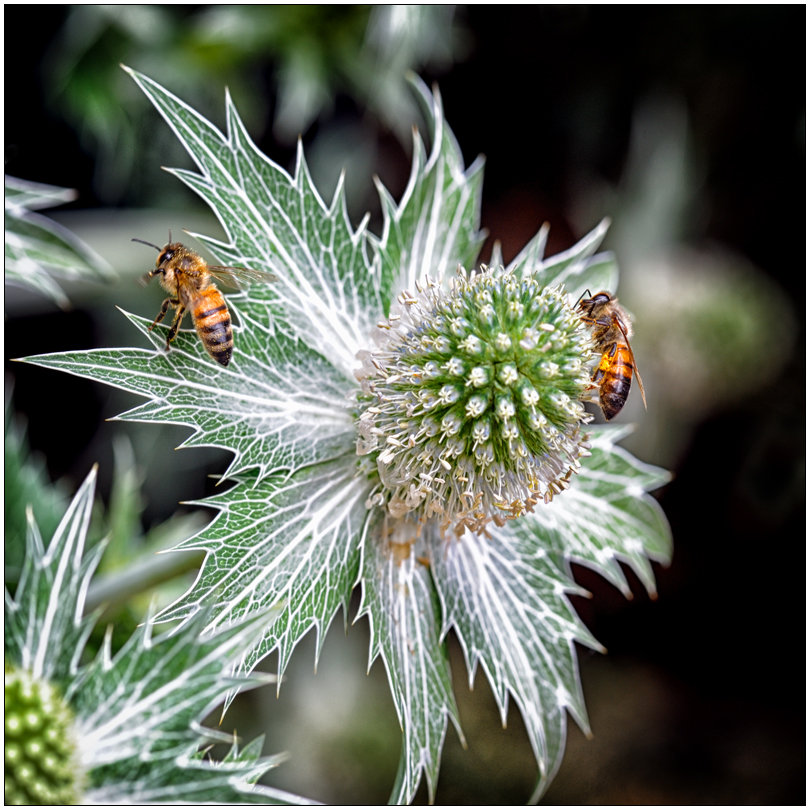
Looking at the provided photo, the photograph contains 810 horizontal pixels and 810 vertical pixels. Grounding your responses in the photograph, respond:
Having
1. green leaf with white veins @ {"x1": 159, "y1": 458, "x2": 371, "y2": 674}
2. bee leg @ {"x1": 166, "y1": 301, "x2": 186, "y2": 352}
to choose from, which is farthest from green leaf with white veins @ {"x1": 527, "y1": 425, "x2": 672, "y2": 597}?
bee leg @ {"x1": 166, "y1": 301, "x2": 186, "y2": 352}

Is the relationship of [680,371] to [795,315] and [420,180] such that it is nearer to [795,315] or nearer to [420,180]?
[795,315]

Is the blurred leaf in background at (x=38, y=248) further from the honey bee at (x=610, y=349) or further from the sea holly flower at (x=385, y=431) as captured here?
the honey bee at (x=610, y=349)

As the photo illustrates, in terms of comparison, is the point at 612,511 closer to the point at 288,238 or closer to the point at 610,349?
the point at 610,349

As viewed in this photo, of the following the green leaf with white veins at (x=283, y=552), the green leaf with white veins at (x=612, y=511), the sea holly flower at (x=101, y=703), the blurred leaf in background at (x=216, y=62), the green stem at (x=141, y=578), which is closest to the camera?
the sea holly flower at (x=101, y=703)

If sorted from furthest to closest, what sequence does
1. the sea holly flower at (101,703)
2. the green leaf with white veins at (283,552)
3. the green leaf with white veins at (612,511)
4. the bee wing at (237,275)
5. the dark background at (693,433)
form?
the dark background at (693,433), the green leaf with white veins at (612,511), the bee wing at (237,275), the green leaf with white veins at (283,552), the sea holly flower at (101,703)

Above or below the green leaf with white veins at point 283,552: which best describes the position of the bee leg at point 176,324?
above

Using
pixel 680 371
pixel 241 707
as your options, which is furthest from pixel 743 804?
pixel 241 707

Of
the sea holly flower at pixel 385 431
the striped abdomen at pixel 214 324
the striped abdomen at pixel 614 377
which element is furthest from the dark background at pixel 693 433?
the striped abdomen at pixel 614 377

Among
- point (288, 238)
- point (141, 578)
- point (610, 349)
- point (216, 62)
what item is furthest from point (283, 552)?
point (216, 62)
